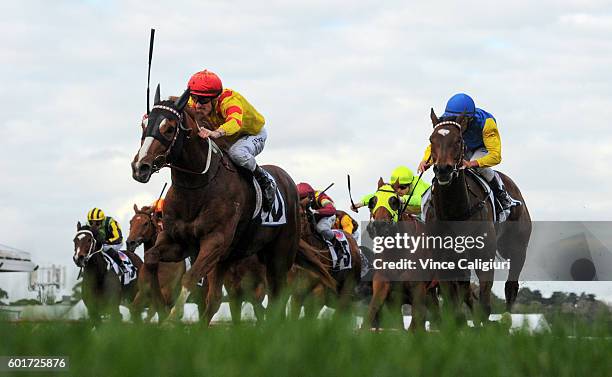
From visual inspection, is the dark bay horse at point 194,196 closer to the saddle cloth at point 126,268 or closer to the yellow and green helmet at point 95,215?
the saddle cloth at point 126,268

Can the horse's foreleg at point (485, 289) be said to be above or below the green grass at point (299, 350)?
above

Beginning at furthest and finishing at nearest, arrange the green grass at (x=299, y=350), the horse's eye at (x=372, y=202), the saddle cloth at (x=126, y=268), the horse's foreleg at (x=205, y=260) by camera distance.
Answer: the saddle cloth at (x=126, y=268) < the horse's eye at (x=372, y=202) < the horse's foreleg at (x=205, y=260) < the green grass at (x=299, y=350)

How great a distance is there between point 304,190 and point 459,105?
5997 millimetres

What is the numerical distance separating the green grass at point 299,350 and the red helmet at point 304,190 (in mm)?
11462

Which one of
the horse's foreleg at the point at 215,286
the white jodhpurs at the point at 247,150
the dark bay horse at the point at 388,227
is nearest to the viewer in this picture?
the horse's foreleg at the point at 215,286

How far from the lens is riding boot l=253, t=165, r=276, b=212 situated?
1164 cm

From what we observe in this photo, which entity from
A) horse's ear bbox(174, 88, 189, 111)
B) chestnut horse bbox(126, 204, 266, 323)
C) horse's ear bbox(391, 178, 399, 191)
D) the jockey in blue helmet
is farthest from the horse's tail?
horse's ear bbox(391, 178, 399, 191)

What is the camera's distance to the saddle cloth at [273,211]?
11.6m

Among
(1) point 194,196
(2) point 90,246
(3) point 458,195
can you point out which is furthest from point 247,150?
(2) point 90,246

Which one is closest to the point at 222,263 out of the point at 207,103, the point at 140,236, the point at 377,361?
the point at 207,103

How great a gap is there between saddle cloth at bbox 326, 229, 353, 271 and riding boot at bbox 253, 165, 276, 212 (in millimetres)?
6714

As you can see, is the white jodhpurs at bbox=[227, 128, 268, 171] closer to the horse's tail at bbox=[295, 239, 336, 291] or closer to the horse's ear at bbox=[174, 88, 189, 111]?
the horse's ear at bbox=[174, 88, 189, 111]

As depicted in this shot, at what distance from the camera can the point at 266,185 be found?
11719mm

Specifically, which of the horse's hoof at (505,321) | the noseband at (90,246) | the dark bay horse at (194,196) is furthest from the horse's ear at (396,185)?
the horse's hoof at (505,321)
